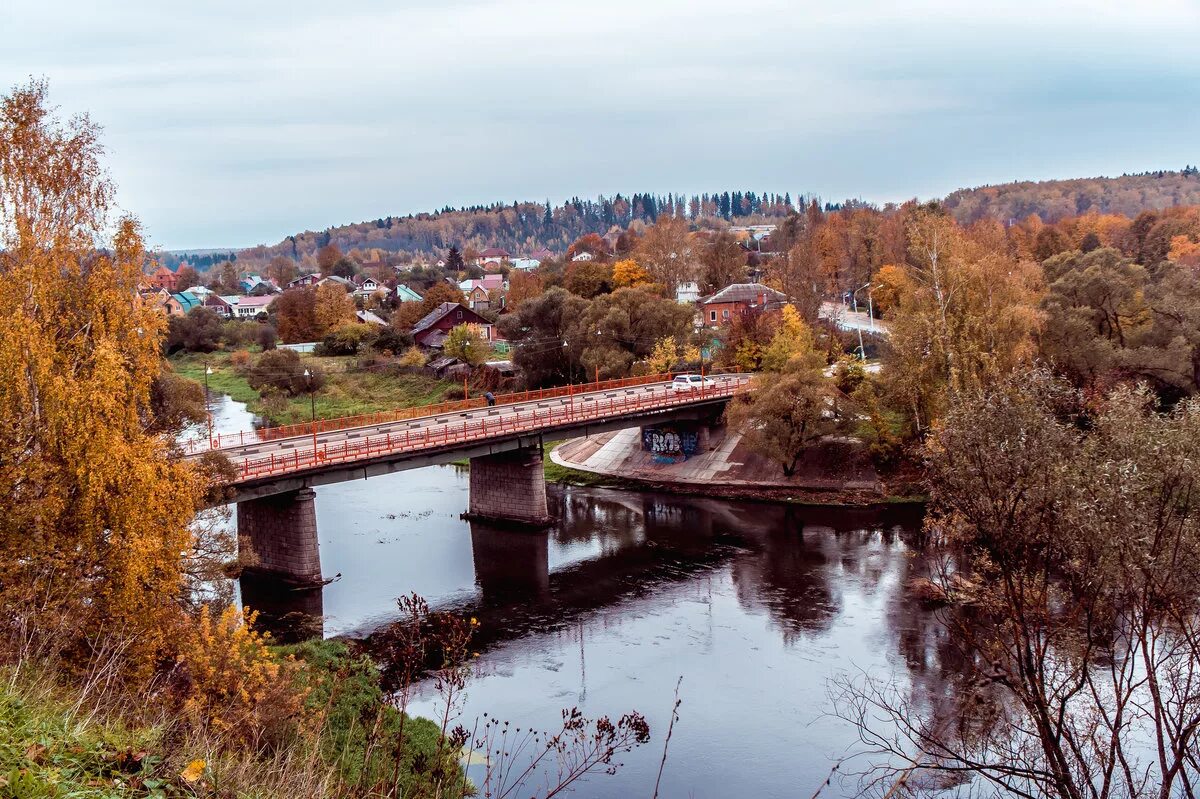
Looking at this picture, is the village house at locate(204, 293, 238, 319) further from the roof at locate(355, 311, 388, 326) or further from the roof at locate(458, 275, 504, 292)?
the roof at locate(355, 311, 388, 326)

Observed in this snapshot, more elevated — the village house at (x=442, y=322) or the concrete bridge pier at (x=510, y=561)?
the village house at (x=442, y=322)

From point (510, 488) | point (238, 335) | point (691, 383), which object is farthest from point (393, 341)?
point (510, 488)

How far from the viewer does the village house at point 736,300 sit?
98.8 m

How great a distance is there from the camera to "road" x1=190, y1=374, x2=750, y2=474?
45.5 m

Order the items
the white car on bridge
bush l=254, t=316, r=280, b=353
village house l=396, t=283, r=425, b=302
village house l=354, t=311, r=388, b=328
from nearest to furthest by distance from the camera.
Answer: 1. the white car on bridge
2. village house l=354, t=311, r=388, b=328
3. bush l=254, t=316, r=280, b=353
4. village house l=396, t=283, r=425, b=302

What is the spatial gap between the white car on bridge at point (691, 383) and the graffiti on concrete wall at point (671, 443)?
2937 millimetres

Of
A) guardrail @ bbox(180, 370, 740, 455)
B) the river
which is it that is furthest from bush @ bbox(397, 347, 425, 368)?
the river

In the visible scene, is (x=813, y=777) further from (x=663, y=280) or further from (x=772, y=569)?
(x=663, y=280)

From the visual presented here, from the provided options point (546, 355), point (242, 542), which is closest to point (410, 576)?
point (242, 542)

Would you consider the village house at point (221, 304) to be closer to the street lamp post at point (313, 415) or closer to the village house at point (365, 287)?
the village house at point (365, 287)

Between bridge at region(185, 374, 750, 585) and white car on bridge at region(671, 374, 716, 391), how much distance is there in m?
0.63

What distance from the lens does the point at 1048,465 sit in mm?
17859

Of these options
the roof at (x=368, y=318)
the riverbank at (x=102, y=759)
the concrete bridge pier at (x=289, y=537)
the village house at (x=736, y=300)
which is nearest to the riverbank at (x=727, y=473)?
the concrete bridge pier at (x=289, y=537)

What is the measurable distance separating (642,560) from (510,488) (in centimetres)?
1097
